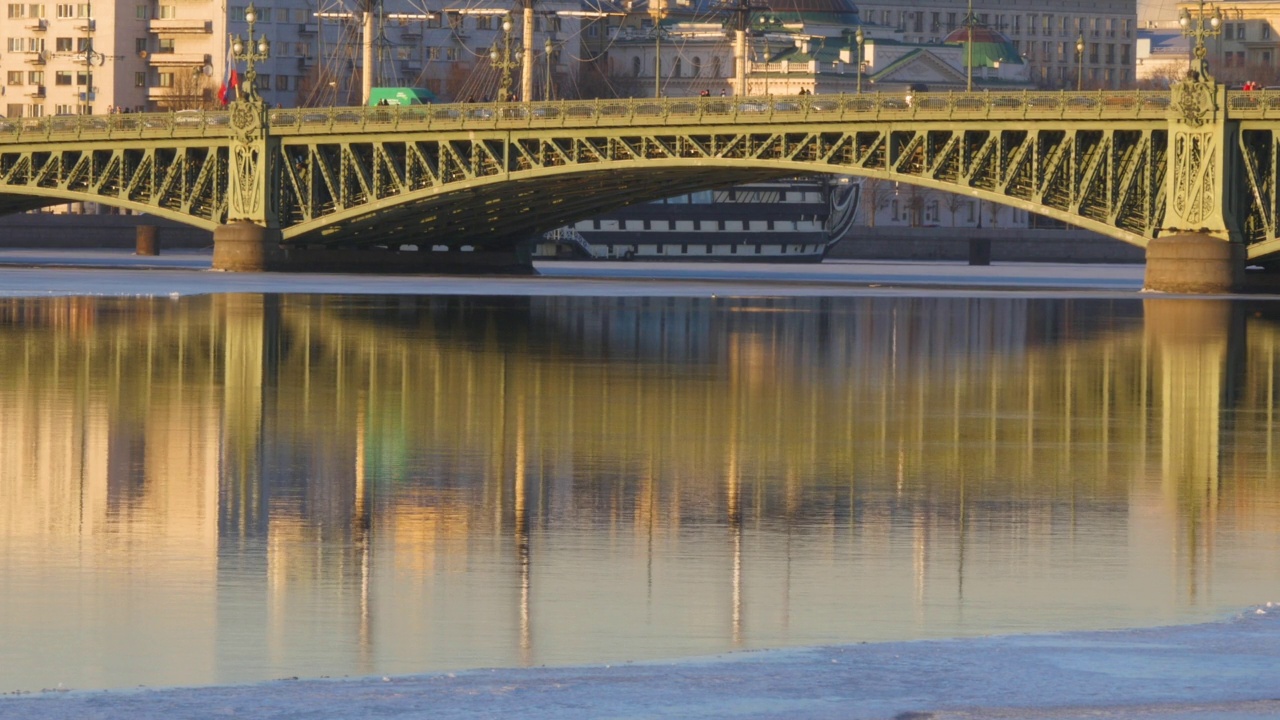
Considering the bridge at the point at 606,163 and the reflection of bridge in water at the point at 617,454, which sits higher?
the bridge at the point at 606,163

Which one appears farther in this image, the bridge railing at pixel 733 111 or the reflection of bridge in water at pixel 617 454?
the bridge railing at pixel 733 111

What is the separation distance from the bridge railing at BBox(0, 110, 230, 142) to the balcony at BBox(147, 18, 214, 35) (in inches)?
3349

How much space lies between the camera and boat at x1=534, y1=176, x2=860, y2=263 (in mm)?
132250

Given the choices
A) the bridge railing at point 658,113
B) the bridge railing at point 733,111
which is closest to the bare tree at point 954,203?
the bridge railing at point 658,113

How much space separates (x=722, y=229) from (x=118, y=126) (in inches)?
1893

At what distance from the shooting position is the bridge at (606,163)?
72.3 meters

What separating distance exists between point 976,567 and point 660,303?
46.6 meters

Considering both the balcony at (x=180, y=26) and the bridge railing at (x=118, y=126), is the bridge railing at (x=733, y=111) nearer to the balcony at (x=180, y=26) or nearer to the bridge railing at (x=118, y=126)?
the bridge railing at (x=118, y=126)

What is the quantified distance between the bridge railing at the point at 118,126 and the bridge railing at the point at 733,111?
121 inches

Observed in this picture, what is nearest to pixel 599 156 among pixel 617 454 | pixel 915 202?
pixel 617 454

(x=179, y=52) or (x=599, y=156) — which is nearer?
(x=599, y=156)

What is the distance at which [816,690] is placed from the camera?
12234 millimetres

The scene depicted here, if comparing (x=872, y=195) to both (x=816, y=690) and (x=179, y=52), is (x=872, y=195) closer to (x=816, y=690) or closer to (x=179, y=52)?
(x=179, y=52)

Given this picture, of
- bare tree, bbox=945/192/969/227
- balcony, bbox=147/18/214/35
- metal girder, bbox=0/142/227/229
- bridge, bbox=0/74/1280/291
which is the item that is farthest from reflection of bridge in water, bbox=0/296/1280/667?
bare tree, bbox=945/192/969/227
